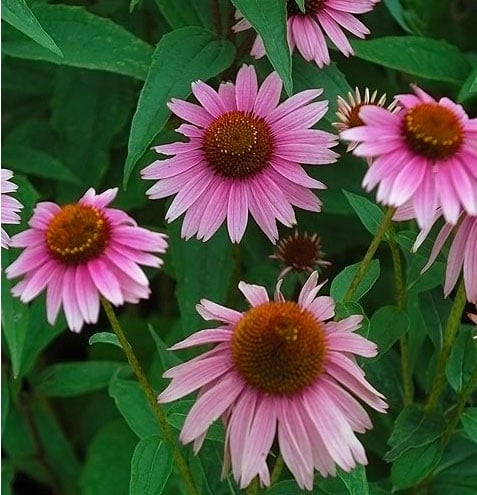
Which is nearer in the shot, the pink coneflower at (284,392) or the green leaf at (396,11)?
the pink coneflower at (284,392)

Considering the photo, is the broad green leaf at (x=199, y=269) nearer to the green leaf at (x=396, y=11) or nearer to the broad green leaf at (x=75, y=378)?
the broad green leaf at (x=75, y=378)

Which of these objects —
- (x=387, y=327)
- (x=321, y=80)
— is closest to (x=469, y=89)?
(x=321, y=80)

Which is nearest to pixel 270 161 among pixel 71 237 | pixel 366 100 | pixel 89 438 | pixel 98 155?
pixel 366 100

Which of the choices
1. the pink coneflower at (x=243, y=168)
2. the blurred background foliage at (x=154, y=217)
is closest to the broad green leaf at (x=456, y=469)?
the blurred background foliage at (x=154, y=217)

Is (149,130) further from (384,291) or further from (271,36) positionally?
(384,291)

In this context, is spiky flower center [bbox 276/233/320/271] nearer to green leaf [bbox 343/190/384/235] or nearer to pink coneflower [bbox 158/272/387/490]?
green leaf [bbox 343/190/384/235]

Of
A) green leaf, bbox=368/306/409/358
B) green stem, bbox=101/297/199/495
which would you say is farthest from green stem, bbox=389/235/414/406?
green stem, bbox=101/297/199/495

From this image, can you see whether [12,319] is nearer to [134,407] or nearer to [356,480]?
[134,407]

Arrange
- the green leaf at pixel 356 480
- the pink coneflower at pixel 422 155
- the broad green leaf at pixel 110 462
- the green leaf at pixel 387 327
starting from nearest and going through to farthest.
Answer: the pink coneflower at pixel 422 155
the green leaf at pixel 356 480
the green leaf at pixel 387 327
the broad green leaf at pixel 110 462
